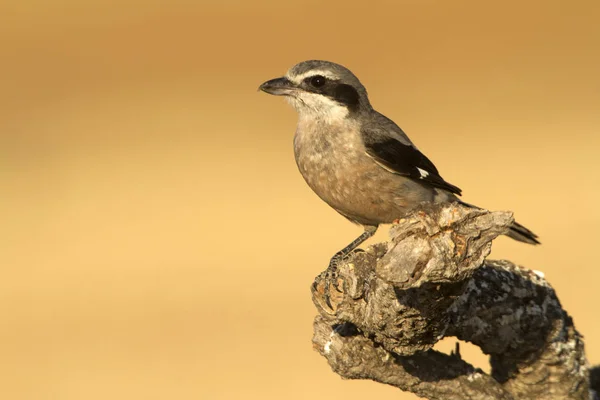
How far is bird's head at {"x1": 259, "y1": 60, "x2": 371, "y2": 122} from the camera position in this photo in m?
6.79

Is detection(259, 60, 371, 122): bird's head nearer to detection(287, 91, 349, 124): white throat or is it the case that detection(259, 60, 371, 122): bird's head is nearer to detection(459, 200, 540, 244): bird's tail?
detection(287, 91, 349, 124): white throat

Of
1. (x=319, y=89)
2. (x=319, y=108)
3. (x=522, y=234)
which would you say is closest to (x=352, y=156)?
(x=319, y=108)

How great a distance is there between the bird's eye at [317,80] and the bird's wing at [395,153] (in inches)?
21.0

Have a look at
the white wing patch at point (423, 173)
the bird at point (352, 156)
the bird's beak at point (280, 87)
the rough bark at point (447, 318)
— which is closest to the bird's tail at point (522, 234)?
the bird at point (352, 156)

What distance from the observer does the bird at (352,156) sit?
6301 mm

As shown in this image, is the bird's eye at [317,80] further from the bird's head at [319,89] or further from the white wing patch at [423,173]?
the white wing patch at [423,173]

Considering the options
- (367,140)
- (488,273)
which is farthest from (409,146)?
(488,273)

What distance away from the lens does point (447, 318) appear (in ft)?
14.9

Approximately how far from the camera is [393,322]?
4.31 m

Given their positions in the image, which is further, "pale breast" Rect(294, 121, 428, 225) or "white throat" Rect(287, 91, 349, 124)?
"white throat" Rect(287, 91, 349, 124)

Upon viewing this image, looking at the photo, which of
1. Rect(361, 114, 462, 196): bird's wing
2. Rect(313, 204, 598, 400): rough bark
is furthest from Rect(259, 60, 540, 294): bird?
Rect(313, 204, 598, 400): rough bark

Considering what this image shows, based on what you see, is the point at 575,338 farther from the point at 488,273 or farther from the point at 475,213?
the point at 475,213

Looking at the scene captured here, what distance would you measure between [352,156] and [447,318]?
215 centimetres

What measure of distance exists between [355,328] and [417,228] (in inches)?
47.3
